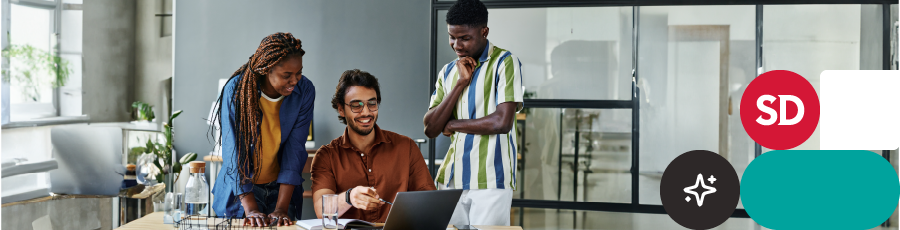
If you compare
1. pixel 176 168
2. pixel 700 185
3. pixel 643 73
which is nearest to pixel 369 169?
pixel 643 73

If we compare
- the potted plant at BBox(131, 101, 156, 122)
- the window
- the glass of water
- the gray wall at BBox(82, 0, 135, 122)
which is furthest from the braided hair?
the potted plant at BBox(131, 101, 156, 122)

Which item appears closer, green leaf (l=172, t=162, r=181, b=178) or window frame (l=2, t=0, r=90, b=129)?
window frame (l=2, t=0, r=90, b=129)

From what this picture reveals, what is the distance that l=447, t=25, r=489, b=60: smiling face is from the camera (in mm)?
2201

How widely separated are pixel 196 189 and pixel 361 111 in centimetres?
62

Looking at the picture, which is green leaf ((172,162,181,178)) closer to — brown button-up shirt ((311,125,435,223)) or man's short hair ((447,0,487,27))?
brown button-up shirt ((311,125,435,223))

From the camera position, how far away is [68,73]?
2.61 m

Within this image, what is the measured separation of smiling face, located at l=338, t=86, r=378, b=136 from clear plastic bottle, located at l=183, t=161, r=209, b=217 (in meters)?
0.55

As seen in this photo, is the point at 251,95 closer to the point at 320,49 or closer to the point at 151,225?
the point at 151,225

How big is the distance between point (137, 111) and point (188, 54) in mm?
1415

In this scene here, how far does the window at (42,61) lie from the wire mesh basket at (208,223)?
1.28 meters

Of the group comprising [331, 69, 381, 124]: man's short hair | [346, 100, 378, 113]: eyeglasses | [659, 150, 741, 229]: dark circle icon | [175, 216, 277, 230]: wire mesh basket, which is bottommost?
[659, 150, 741, 229]: dark circle icon

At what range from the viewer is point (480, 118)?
2176 mm

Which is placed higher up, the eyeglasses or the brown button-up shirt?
the eyeglasses

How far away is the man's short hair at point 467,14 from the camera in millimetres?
2162
